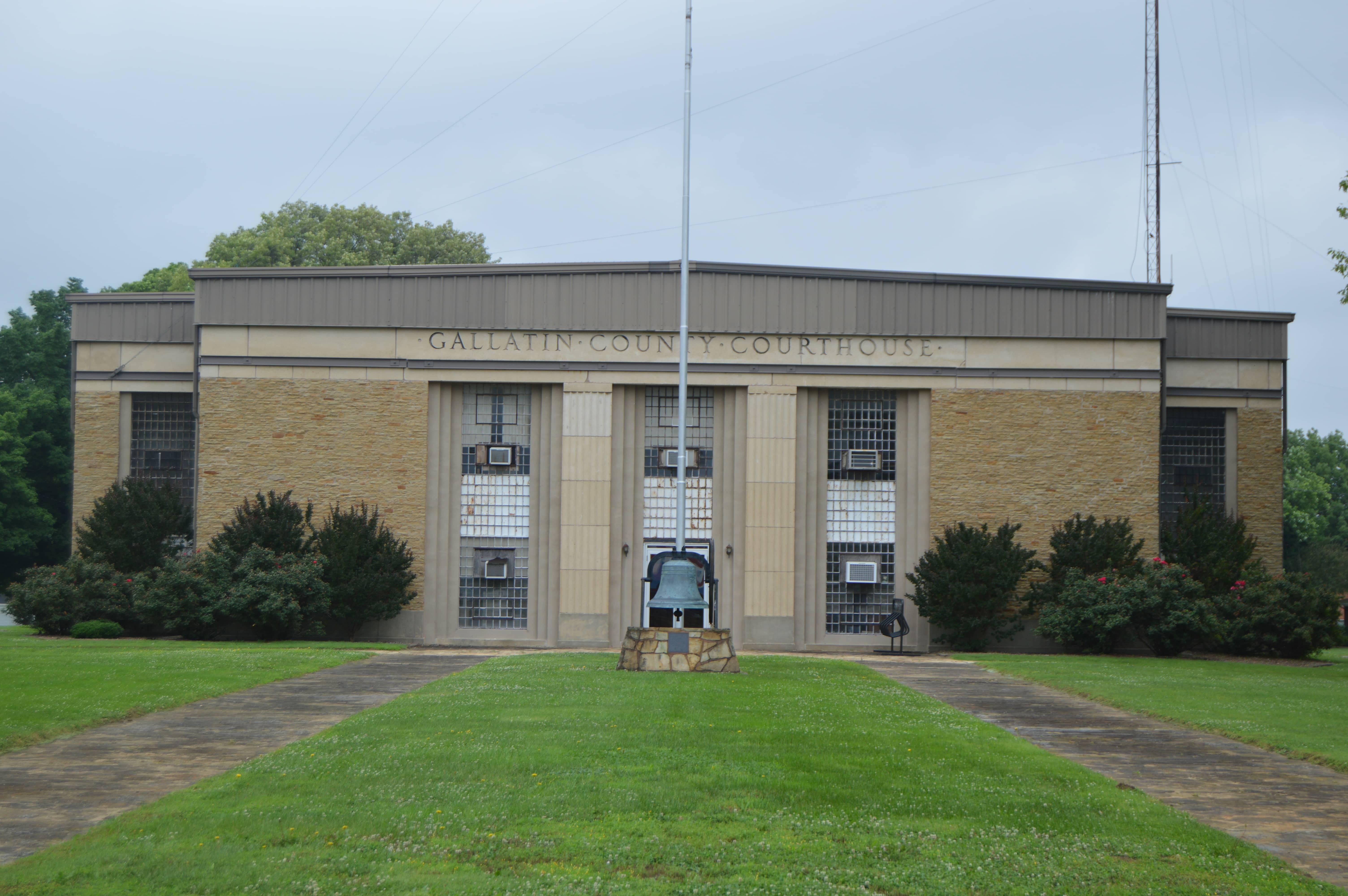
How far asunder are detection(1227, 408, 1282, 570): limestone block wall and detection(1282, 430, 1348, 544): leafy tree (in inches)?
2059

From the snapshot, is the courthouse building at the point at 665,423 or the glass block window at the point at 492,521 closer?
the courthouse building at the point at 665,423

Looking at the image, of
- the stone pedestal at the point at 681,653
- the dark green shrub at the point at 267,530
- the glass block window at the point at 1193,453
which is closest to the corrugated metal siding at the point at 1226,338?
the glass block window at the point at 1193,453

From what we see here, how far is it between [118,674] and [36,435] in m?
40.1

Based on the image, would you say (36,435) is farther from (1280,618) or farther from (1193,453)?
(1280,618)

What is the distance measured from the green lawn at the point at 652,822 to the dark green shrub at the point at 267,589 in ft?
49.1

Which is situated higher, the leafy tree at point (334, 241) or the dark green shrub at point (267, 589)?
the leafy tree at point (334, 241)

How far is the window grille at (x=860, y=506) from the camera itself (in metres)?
30.2

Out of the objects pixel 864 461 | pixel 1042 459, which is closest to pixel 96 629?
pixel 864 461

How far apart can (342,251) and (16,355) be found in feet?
55.5

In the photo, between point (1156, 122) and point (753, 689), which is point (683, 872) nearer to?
point (753, 689)

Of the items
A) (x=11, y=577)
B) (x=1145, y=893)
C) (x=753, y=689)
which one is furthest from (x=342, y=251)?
(x=1145, y=893)

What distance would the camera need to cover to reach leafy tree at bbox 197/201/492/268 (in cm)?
5444

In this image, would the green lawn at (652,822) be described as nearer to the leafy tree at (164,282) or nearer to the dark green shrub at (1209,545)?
the dark green shrub at (1209,545)

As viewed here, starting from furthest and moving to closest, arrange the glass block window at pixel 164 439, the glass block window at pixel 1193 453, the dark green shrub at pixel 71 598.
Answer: the glass block window at pixel 1193 453, the glass block window at pixel 164 439, the dark green shrub at pixel 71 598
